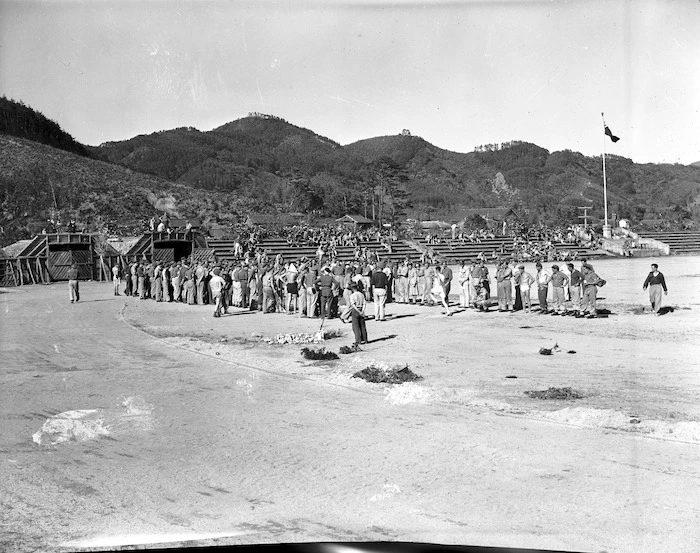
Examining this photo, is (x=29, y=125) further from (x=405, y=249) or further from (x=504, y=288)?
(x=504, y=288)

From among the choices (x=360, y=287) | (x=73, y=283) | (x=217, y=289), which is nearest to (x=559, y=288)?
(x=360, y=287)

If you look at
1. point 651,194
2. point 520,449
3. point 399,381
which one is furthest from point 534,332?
point 651,194

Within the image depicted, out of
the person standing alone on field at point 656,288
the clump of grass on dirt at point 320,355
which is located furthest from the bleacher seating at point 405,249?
the clump of grass on dirt at point 320,355

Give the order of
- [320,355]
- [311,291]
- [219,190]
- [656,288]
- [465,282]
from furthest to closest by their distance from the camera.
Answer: [219,190]
[465,282]
[311,291]
[656,288]
[320,355]

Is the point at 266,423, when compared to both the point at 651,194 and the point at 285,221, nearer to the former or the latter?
the point at 285,221

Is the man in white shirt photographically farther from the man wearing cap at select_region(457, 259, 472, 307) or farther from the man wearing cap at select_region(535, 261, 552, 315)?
the man wearing cap at select_region(535, 261, 552, 315)

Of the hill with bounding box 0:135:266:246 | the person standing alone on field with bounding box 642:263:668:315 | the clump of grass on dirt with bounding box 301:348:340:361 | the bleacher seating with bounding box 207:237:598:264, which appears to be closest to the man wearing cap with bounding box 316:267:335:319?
the clump of grass on dirt with bounding box 301:348:340:361

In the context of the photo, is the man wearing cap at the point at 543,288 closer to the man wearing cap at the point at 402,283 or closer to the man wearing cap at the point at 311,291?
the man wearing cap at the point at 402,283
